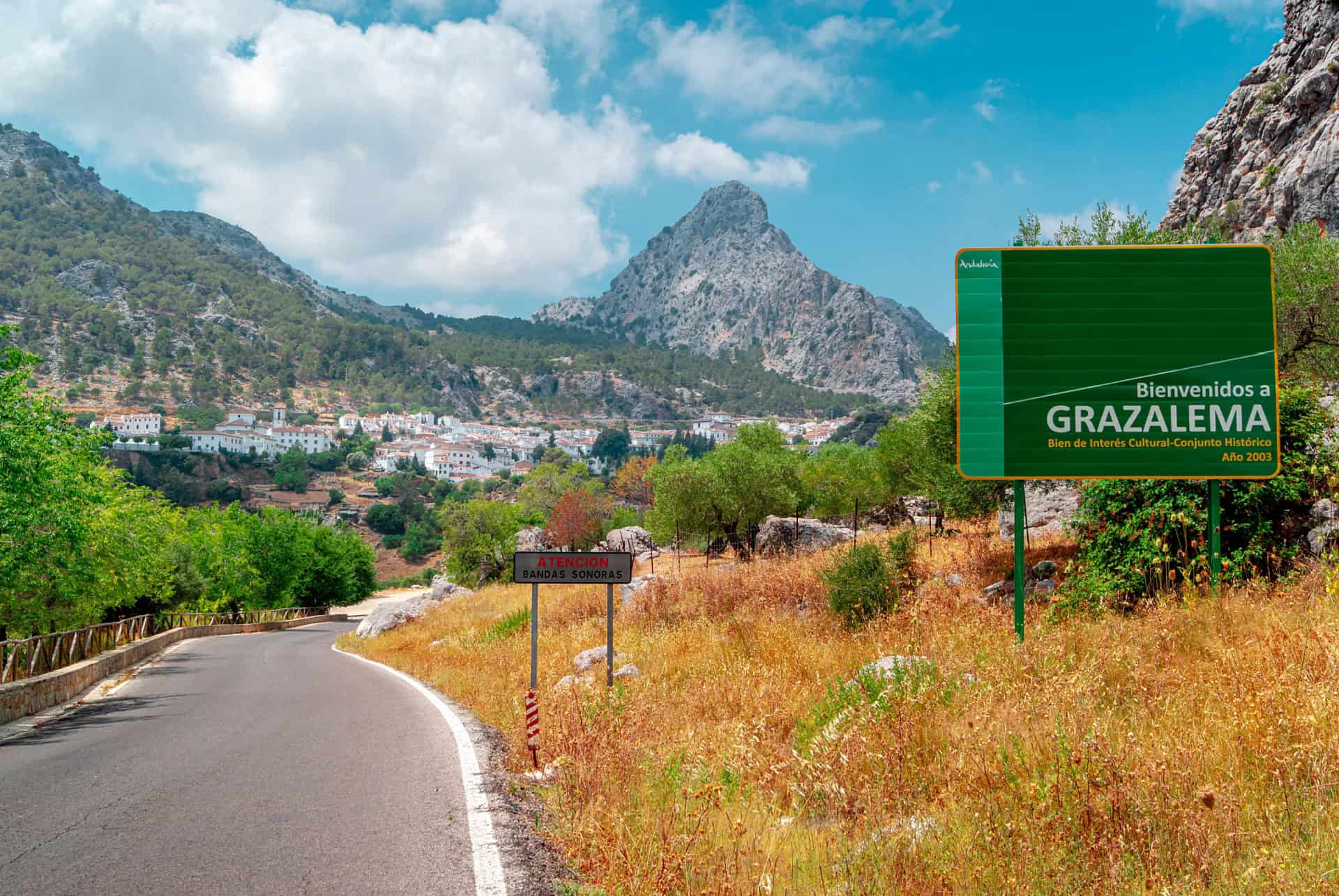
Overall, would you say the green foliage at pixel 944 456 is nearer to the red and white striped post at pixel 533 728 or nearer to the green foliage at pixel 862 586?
the green foliage at pixel 862 586

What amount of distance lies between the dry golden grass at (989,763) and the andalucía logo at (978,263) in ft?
15.7

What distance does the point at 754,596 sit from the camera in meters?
16.1

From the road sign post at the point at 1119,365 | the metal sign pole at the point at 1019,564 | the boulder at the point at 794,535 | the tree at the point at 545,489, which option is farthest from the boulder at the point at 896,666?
the tree at the point at 545,489

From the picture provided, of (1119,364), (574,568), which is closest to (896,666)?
(574,568)

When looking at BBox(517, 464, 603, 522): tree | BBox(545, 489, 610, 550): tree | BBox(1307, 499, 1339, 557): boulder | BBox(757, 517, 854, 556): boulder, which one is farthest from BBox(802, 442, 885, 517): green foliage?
BBox(517, 464, 603, 522): tree

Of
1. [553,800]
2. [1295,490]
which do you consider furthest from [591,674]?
[1295,490]

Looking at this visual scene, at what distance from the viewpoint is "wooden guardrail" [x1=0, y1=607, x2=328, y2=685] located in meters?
15.4

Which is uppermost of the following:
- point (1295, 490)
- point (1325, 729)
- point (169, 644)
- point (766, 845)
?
point (1295, 490)

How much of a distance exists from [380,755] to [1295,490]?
488 inches

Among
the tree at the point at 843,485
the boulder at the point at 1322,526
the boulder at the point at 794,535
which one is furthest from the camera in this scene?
the tree at the point at 843,485

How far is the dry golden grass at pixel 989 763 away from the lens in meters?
3.88

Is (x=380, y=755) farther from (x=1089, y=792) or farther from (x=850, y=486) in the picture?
(x=850, y=486)

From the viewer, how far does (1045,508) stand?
20812 millimetres

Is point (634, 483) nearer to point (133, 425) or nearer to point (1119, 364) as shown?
point (1119, 364)
